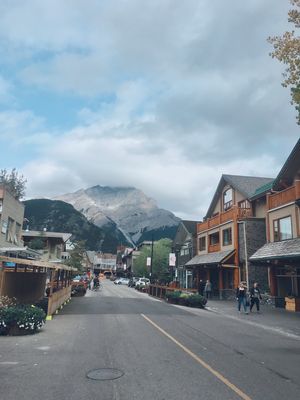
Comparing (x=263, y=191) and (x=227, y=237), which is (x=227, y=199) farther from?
(x=263, y=191)

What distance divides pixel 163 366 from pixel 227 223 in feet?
92.1

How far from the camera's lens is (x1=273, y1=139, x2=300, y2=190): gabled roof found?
2512 centimetres

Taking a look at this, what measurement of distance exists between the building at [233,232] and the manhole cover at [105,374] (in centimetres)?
2456

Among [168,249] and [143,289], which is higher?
[168,249]

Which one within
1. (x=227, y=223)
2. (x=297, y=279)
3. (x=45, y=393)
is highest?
(x=227, y=223)

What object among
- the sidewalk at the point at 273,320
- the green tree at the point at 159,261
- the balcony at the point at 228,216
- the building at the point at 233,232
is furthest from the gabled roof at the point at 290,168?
the green tree at the point at 159,261

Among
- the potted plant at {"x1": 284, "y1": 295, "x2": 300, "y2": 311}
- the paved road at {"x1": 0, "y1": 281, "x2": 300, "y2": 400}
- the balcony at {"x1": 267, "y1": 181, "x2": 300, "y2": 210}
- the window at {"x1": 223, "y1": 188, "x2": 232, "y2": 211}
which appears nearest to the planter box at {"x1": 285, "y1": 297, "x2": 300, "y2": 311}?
the potted plant at {"x1": 284, "y1": 295, "x2": 300, "y2": 311}

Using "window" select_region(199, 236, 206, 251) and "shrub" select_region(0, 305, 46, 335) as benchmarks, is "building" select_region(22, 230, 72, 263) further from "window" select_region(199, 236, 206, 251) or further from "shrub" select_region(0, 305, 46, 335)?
"shrub" select_region(0, 305, 46, 335)

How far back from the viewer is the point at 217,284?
39500 mm

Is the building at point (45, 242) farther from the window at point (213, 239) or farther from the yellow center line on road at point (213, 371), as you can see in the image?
the yellow center line on road at point (213, 371)

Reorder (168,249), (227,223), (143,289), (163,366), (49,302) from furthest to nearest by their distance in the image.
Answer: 1. (168,249)
2. (143,289)
3. (227,223)
4. (49,302)
5. (163,366)

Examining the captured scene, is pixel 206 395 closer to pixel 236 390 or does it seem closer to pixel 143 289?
pixel 236 390

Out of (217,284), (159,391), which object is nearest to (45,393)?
(159,391)

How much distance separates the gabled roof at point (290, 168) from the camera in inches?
989
